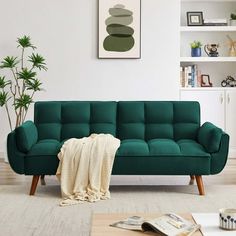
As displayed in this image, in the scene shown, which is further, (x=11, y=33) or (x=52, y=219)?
(x=11, y=33)

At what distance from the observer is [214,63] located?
702 cm

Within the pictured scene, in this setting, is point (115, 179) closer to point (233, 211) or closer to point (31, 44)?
point (31, 44)

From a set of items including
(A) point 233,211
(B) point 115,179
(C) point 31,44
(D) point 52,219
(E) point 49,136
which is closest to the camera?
(A) point 233,211

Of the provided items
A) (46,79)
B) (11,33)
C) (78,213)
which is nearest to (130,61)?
(46,79)

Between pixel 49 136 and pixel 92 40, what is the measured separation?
1.96 meters

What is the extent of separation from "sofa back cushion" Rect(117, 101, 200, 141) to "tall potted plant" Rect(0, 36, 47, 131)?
5.18 ft

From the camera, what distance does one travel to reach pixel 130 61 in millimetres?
6617

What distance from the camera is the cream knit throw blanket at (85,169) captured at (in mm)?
4410

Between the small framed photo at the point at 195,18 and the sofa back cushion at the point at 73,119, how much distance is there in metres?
2.27

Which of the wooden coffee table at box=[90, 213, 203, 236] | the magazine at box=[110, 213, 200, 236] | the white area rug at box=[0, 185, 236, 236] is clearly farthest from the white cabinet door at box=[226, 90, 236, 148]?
the magazine at box=[110, 213, 200, 236]

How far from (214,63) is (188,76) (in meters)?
0.49

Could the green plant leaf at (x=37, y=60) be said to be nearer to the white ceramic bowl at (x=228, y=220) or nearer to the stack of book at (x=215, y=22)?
the stack of book at (x=215, y=22)

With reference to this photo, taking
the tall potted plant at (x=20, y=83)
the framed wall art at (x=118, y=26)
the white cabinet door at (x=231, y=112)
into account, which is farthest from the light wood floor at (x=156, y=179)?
the framed wall art at (x=118, y=26)

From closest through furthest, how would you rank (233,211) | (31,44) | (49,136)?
(233,211), (49,136), (31,44)
